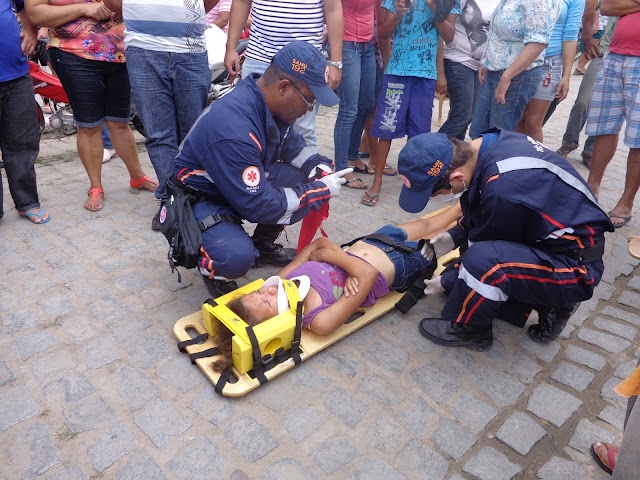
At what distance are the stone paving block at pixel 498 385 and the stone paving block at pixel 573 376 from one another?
235 mm

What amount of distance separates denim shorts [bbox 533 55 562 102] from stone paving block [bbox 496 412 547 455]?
3.22 metres

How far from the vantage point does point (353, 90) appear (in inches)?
170

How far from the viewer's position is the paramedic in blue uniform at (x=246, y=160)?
8.29ft

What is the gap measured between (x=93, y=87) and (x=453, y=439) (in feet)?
11.4

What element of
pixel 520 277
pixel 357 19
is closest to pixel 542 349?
pixel 520 277

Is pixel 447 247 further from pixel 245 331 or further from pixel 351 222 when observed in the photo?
pixel 245 331

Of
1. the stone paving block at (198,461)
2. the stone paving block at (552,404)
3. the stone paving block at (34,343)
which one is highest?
the stone paving block at (552,404)

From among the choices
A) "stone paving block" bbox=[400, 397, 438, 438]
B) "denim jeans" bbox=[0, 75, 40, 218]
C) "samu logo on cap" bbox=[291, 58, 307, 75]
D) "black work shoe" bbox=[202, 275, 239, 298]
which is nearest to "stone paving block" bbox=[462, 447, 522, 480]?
"stone paving block" bbox=[400, 397, 438, 438]

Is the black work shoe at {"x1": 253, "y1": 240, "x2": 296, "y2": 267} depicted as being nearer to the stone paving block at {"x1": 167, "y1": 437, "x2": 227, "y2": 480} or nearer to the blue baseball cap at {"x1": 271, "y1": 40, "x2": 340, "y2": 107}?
the blue baseball cap at {"x1": 271, "y1": 40, "x2": 340, "y2": 107}

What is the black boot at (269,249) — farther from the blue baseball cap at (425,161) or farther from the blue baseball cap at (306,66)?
the blue baseball cap at (425,161)

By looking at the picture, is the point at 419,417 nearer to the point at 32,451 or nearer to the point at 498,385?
the point at 498,385

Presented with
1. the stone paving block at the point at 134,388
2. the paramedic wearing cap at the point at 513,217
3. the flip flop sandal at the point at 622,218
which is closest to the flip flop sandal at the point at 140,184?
the stone paving block at the point at 134,388

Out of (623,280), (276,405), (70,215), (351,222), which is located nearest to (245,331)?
(276,405)

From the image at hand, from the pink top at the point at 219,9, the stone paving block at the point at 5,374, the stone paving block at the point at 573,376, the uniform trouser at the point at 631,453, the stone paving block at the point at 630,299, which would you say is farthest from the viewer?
the pink top at the point at 219,9
